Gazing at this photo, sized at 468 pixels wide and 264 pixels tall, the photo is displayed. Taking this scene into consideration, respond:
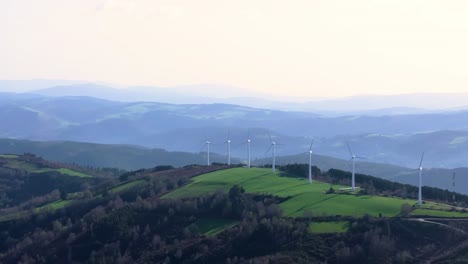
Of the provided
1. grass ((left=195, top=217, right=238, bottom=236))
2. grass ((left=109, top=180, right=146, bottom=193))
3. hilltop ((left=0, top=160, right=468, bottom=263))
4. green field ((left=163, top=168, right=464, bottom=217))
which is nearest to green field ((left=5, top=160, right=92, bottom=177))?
grass ((left=109, top=180, right=146, bottom=193))

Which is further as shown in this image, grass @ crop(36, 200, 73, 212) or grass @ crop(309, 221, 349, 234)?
grass @ crop(36, 200, 73, 212)

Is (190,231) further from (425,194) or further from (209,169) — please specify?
(209,169)

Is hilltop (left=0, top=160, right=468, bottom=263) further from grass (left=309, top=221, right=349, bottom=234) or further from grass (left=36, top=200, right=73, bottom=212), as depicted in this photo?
grass (left=36, top=200, right=73, bottom=212)

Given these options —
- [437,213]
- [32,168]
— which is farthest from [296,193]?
[32,168]

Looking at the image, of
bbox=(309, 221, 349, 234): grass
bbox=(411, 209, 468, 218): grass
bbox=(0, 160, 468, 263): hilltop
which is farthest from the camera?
bbox=(411, 209, 468, 218): grass

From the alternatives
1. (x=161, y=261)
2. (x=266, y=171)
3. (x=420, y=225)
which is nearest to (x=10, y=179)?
(x=266, y=171)
